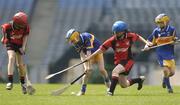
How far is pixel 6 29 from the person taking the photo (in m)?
14.7

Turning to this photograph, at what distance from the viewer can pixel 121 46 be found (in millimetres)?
14320

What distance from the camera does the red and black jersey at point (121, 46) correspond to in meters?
14.3

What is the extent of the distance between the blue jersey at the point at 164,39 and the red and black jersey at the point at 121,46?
2.06 metres

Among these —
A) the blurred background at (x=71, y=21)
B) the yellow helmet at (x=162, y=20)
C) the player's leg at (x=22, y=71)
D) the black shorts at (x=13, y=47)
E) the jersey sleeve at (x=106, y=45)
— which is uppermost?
the yellow helmet at (x=162, y=20)

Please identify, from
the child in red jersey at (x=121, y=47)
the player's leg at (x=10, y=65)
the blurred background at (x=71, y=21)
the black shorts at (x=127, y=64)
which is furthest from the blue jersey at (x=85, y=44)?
the blurred background at (x=71, y=21)

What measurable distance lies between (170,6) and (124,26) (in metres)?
45.5

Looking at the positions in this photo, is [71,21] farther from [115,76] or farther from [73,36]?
[115,76]

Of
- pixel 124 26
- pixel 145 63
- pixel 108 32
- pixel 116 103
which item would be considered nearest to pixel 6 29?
pixel 124 26

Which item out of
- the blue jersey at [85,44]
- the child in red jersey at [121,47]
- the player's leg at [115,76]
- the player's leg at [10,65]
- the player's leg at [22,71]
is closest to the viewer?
the player's leg at [115,76]

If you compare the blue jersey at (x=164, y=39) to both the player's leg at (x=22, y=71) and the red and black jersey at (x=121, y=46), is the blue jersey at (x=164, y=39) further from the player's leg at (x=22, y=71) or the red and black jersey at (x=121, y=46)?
the player's leg at (x=22, y=71)

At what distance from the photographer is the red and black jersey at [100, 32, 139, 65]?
14258 mm

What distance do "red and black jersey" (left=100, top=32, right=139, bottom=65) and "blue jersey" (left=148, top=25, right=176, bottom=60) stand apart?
2060mm

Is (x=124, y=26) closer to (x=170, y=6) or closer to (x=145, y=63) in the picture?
(x=145, y=63)

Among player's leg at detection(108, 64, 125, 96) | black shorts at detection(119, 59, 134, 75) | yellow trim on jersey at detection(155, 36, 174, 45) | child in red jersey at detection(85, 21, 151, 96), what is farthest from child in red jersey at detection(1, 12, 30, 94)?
yellow trim on jersey at detection(155, 36, 174, 45)
